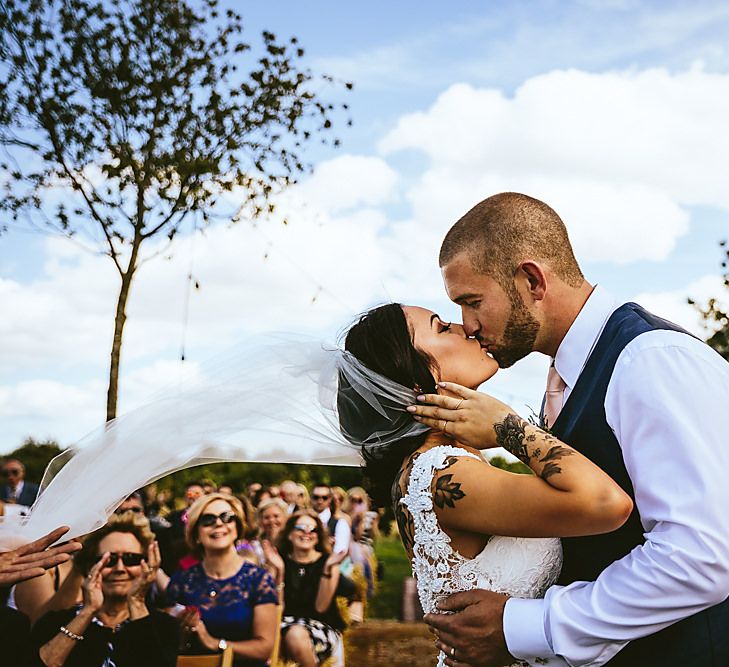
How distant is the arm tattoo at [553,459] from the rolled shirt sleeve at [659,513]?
191 mm

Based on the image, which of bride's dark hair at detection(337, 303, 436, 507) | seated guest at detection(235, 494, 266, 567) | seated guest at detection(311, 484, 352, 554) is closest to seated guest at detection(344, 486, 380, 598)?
seated guest at detection(311, 484, 352, 554)

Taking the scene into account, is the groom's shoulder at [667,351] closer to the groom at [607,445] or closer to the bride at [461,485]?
the groom at [607,445]

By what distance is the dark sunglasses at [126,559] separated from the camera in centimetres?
628

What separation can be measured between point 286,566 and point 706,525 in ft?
22.7

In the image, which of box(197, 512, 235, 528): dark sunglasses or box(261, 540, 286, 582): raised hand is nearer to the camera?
box(197, 512, 235, 528): dark sunglasses

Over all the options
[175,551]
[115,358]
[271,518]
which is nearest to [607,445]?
[175,551]

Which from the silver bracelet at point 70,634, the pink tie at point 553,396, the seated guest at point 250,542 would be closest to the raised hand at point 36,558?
the pink tie at point 553,396

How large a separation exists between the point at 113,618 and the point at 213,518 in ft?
4.93

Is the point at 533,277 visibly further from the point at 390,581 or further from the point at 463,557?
the point at 390,581

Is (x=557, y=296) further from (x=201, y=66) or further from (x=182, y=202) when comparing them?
(x=201, y=66)

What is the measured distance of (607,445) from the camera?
2.79m

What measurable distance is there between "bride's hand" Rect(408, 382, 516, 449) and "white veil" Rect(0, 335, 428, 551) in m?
0.28

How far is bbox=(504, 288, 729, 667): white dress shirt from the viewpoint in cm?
246

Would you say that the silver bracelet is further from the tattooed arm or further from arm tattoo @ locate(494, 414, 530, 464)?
arm tattoo @ locate(494, 414, 530, 464)
